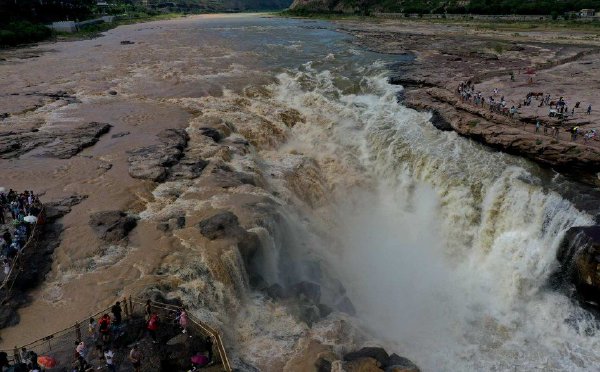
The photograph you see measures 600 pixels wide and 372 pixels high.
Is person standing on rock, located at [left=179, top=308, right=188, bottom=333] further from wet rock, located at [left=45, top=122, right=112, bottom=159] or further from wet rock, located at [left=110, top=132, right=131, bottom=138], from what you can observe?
wet rock, located at [left=110, top=132, right=131, bottom=138]

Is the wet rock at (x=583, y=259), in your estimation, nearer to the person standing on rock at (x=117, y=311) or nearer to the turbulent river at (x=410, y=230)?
the turbulent river at (x=410, y=230)

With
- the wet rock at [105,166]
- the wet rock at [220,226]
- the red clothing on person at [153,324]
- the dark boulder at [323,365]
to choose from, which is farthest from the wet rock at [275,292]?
the wet rock at [105,166]

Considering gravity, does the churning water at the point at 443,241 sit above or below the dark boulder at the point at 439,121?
below

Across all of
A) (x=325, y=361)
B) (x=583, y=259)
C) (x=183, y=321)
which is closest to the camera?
(x=183, y=321)

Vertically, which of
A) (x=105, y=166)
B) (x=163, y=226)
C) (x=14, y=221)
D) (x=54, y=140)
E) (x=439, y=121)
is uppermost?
(x=439, y=121)

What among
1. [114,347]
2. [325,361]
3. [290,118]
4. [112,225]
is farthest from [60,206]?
[290,118]

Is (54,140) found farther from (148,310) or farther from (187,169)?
(148,310)

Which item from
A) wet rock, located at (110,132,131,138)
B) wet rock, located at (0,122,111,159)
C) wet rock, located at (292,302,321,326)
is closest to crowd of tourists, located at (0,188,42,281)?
wet rock, located at (0,122,111,159)
